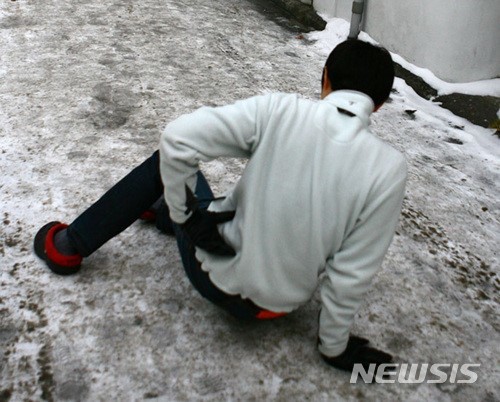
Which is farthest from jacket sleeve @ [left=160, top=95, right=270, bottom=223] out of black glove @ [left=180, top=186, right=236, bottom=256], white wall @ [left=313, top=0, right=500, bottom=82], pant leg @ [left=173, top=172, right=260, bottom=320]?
white wall @ [left=313, top=0, right=500, bottom=82]

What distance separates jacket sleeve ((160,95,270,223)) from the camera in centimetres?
146

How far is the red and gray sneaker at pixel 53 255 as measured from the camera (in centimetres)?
208

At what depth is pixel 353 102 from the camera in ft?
4.85

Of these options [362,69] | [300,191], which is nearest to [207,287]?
[300,191]

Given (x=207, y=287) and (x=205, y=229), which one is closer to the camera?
(x=205, y=229)

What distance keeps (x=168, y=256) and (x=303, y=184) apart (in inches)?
38.7

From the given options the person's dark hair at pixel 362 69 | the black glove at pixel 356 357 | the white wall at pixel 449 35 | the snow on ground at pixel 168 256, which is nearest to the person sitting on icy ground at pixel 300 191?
the person's dark hair at pixel 362 69

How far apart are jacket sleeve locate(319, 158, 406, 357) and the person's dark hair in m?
0.23

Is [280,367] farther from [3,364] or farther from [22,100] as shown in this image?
[22,100]

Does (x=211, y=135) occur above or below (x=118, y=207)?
above

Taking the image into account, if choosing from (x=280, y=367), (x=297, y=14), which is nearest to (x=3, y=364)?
(x=280, y=367)

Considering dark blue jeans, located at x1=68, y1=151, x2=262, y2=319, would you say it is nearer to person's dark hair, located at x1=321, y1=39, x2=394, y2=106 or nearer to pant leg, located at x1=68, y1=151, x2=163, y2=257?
pant leg, located at x1=68, y1=151, x2=163, y2=257

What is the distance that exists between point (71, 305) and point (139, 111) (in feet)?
5.50

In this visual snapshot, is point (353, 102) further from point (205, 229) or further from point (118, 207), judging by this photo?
point (118, 207)
